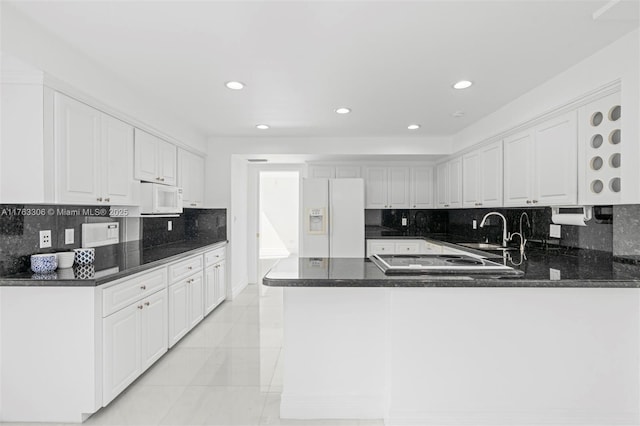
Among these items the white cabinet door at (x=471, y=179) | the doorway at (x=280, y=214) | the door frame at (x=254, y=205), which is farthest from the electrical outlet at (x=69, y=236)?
the doorway at (x=280, y=214)

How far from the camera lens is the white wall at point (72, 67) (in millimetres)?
1769

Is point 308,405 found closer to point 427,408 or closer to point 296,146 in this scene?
point 427,408

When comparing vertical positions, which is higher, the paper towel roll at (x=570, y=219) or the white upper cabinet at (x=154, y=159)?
the white upper cabinet at (x=154, y=159)

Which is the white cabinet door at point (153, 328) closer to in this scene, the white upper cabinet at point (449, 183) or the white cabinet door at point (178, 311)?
the white cabinet door at point (178, 311)

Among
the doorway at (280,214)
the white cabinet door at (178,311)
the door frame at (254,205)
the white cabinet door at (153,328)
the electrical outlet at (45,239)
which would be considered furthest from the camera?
the doorway at (280,214)

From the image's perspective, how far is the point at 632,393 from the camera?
1839 millimetres

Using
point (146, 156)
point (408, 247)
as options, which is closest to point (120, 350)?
point (146, 156)

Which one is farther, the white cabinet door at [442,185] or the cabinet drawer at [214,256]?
the white cabinet door at [442,185]

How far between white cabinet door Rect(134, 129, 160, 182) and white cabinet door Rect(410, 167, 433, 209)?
380 centimetres

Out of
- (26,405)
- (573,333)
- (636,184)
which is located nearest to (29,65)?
(26,405)

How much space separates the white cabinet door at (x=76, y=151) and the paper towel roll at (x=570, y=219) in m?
3.67

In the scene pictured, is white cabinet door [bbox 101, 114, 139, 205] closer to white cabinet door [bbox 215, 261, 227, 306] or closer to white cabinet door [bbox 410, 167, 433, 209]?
white cabinet door [bbox 215, 261, 227, 306]

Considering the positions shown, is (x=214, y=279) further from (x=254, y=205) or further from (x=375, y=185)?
(x=375, y=185)

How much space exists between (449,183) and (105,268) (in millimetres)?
4384
